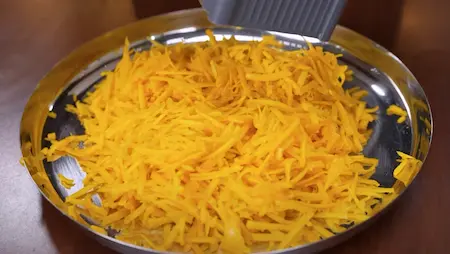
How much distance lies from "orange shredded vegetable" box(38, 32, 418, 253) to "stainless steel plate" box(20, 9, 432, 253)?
0.07 feet

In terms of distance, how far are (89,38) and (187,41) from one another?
227 mm

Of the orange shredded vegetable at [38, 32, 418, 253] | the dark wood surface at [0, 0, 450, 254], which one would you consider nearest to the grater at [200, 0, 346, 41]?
the orange shredded vegetable at [38, 32, 418, 253]

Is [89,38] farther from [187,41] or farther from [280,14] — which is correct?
[280,14]

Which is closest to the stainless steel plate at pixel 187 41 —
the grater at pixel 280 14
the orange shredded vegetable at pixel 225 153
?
the orange shredded vegetable at pixel 225 153

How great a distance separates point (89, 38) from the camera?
1229 mm

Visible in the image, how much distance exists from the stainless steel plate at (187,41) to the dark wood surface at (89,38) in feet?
0.17

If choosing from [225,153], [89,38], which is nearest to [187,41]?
[89,38]

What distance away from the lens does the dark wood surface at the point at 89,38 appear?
0.81m

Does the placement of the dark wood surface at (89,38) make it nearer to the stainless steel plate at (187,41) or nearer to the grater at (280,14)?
the stainless steel plate at (187,41)

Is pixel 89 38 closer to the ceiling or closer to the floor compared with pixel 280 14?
closer to the floor

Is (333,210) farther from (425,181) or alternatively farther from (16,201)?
(16,201)

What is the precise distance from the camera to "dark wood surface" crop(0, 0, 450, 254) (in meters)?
0.81

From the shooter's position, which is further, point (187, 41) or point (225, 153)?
point (187, 41)

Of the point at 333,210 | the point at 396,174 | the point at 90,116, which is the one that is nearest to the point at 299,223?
A: the point at 333,210
